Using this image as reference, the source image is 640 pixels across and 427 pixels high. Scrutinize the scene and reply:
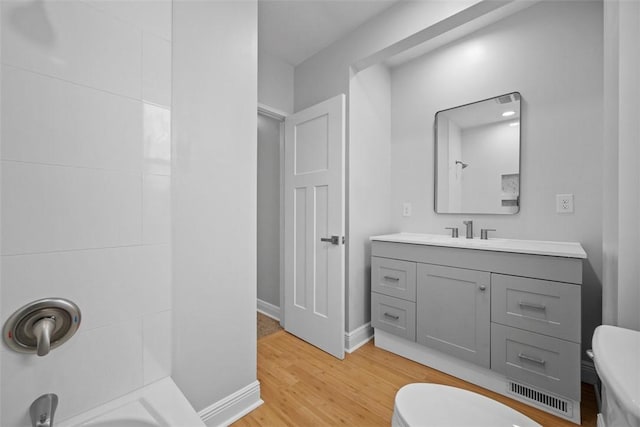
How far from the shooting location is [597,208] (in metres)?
1.70

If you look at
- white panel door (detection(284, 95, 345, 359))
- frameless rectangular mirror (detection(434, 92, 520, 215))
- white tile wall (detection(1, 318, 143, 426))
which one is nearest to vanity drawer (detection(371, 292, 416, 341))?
white panel door (detection(284, 95, 345, 359))

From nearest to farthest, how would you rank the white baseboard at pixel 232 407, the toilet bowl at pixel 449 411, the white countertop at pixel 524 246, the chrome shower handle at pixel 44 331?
the chrome shower handle at pixel 44 331 < the toilet bowl at pixel 449 411 < the white baseboard at pixel 232 407 < the white countertop at pixel 524 246

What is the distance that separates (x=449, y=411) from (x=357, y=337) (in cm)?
136

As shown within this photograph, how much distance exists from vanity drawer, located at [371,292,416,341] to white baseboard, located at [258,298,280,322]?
3.67ft

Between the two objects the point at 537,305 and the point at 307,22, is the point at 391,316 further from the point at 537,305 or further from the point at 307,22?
the point at 307,22

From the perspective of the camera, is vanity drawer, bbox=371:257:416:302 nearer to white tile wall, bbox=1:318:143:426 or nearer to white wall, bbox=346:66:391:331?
white wall, bbox=346:66:391:331

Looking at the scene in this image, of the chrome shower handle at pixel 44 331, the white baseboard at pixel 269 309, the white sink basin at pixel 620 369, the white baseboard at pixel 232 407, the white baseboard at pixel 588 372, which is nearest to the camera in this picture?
the white sink basin at pixel 620 369

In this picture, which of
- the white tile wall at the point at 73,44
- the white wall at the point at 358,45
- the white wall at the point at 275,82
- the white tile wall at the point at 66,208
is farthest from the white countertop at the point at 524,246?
the white tile wall at the point at 73,44

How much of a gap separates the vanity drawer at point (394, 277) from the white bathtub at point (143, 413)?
5.10ft

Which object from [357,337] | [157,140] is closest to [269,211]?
[357,337]

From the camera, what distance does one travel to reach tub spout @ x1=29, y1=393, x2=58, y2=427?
2.61 feet

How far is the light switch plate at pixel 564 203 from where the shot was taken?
5.88 ft

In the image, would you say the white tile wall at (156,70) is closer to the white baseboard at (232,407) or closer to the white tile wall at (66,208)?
the white tile wall at (66,208)

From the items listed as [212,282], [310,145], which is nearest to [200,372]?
[212,282]
